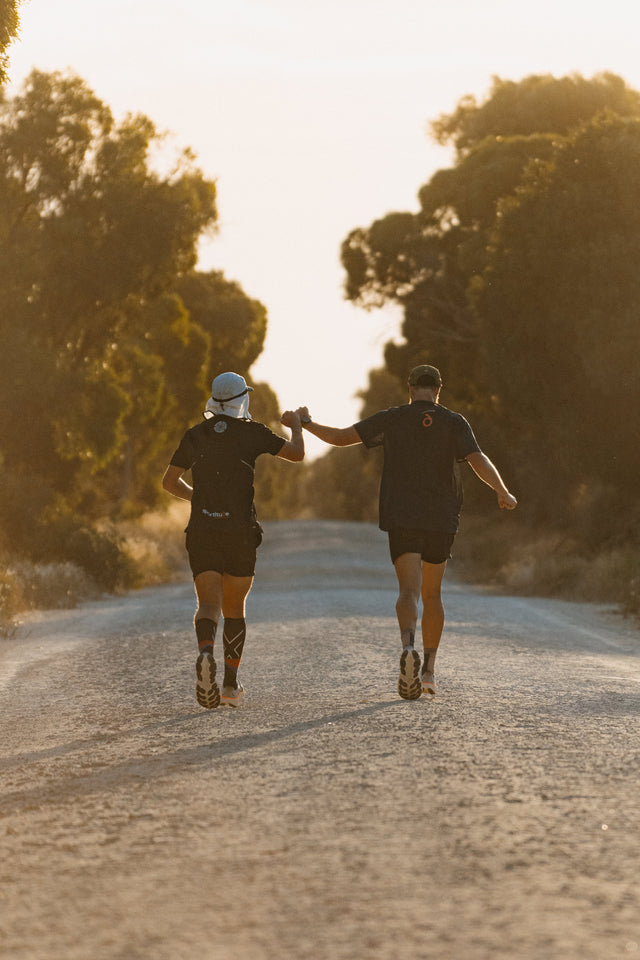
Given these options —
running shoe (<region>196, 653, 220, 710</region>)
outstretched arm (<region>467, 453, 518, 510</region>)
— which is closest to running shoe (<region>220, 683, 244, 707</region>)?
running shoe (<region>196, 653, 220, 710</region>)

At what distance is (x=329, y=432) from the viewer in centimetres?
920

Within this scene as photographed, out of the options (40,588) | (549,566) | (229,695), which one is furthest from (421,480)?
(549,566)

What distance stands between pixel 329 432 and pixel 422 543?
981 millimetres

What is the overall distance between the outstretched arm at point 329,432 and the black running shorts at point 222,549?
97 centimetres

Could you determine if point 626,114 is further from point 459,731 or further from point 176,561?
point 459,731

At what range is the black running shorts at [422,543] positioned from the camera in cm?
894

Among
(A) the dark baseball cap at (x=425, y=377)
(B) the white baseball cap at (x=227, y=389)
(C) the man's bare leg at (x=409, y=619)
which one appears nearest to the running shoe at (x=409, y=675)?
(C) the man's bare leg at (x=409, y=619)

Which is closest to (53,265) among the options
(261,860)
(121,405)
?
(121,405)

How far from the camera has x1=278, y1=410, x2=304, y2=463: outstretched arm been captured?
8.48 metres

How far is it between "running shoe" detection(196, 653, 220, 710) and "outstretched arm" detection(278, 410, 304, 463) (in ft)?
4.35

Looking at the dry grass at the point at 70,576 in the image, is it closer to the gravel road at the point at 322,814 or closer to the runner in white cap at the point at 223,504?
the gravel road at the point at 322,814

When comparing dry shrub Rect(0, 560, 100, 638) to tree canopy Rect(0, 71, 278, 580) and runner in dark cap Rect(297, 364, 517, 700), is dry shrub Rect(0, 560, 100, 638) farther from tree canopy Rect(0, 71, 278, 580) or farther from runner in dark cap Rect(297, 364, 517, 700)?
runner in dark cap Rect(297, 364, 517, 700)

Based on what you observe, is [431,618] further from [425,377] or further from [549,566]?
[549,566]

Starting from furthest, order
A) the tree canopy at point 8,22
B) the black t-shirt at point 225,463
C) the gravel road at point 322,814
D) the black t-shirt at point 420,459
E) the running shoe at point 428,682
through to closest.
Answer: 1. the tree canopy at point 8,22
2. the running shoe at point 428,682
3. the black t-shirt at point 420,459
4. the black t-shirt at point 225,463
5. the gravel road at point 322,814
